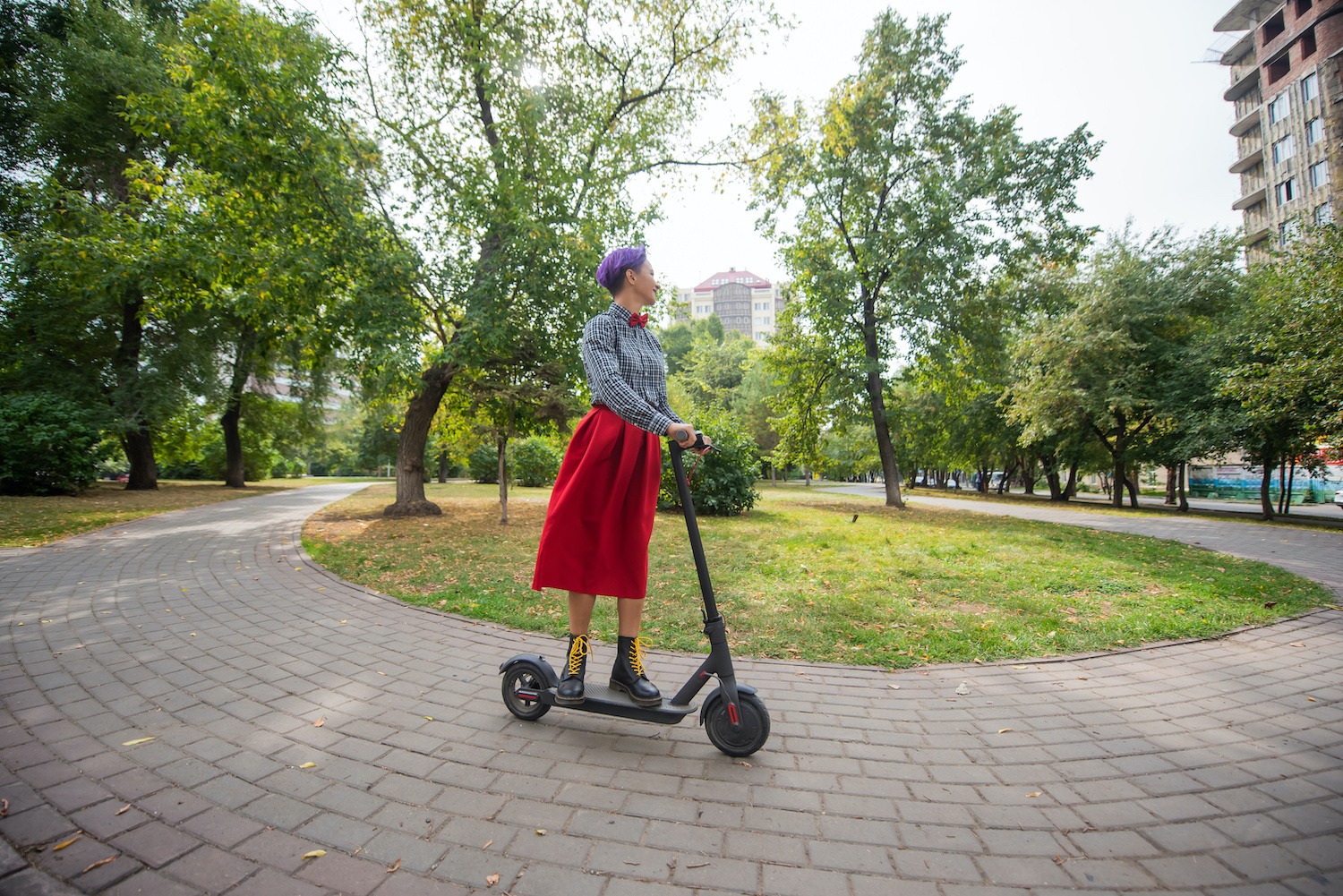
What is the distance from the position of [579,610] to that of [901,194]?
16499 millimetres

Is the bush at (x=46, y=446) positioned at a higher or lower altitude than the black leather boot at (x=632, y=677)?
higher

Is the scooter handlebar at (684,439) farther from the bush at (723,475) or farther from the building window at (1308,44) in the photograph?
the building window at (1308,44)

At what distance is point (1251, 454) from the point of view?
15.8 meters

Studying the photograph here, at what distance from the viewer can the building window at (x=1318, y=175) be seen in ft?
97.7

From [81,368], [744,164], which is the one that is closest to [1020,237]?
[744,164]

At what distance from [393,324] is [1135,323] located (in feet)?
77.2

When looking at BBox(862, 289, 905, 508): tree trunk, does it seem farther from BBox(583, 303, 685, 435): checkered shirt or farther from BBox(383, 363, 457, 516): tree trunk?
BBox(583, 303, 685, 435): checkered shirt

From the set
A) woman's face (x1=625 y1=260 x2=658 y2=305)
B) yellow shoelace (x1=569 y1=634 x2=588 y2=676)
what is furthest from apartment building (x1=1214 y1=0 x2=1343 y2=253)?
yellow shoelace (x1=569 y1=634 x2=588 y2=676)

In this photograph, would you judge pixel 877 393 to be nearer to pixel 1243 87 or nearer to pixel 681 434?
pixel 681 434

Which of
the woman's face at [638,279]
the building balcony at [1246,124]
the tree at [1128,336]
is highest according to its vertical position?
the building balcony at [1246,124]

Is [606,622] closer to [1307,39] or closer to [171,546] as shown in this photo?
[171,546]

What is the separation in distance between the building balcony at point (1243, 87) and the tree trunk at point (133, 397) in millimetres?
61238

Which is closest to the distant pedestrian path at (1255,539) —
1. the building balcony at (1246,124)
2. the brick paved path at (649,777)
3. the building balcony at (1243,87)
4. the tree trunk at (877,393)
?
the tree trunk at (877,393)

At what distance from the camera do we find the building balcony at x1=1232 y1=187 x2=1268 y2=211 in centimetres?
3484
